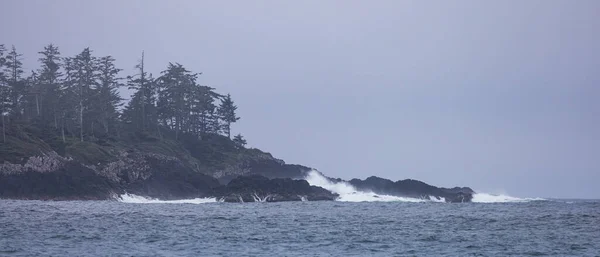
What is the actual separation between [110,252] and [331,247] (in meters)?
11.0

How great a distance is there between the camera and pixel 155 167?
8688 centimetres

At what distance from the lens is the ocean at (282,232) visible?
36.3 m

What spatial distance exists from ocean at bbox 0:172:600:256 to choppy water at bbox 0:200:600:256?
0.17 ft

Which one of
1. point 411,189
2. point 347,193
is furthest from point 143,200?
point 411,189

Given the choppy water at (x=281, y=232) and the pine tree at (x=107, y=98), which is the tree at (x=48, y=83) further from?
the choppy water at (x=281, y=232)

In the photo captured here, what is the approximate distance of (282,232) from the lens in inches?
1770

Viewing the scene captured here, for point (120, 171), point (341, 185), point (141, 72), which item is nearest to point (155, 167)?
point (120, 171)

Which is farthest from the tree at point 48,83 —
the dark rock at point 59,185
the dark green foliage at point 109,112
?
the dark rock at point 59,185

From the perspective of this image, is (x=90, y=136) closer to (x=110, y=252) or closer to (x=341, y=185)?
(x=341, y=185)

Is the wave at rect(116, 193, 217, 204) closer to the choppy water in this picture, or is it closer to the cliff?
the cliff

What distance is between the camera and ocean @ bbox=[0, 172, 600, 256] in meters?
36.3

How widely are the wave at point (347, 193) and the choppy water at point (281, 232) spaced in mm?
29860

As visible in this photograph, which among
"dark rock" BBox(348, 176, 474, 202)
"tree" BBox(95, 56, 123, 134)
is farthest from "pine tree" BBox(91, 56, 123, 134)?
"dark rock" BBox(348, 176, 474, 202)

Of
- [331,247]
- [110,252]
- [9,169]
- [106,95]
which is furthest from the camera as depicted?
[106,95]
